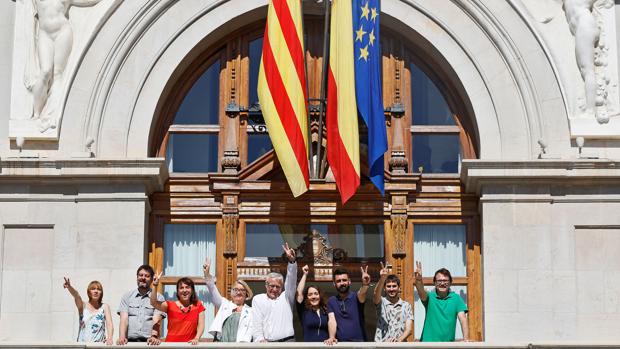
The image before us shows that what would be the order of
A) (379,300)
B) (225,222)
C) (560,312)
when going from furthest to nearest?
(225,222) < (560,312) < (379,300)

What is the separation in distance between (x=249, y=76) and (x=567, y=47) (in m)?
4.47

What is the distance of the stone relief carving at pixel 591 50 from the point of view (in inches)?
816

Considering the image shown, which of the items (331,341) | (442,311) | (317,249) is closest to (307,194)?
(317,249)

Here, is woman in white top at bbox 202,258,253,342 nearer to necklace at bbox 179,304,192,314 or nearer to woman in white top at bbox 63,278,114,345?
necklace at bbox 179,304,192,314

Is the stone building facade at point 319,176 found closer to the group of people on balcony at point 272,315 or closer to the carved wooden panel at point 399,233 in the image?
the carved wooden panel at point 399,233

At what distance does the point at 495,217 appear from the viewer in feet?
67.1

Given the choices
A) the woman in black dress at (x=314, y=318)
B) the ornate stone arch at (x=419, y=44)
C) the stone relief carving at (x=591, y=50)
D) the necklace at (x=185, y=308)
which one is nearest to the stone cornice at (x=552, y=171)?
the ornate stone arch at (x=419, y=44)

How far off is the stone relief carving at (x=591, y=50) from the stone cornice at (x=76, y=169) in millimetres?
5794

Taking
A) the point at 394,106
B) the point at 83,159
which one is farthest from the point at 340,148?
the point at 83,159

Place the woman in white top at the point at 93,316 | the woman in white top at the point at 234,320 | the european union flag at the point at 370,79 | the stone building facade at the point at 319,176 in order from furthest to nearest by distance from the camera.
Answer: the european union flag at the point at 370,79, the stone building facade at the point at 319,176, the woman in white top at the point at 234,320, the woman in white top at the point at 93,316

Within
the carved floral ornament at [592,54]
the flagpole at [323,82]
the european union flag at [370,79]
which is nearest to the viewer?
the european union flag at [370,79]

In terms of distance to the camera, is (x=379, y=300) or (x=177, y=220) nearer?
(x=379, y=300)

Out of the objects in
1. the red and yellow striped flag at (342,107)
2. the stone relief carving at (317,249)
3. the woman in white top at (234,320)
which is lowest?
the woman in white top at (234,320)

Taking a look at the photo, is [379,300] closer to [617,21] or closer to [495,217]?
[495,217]
